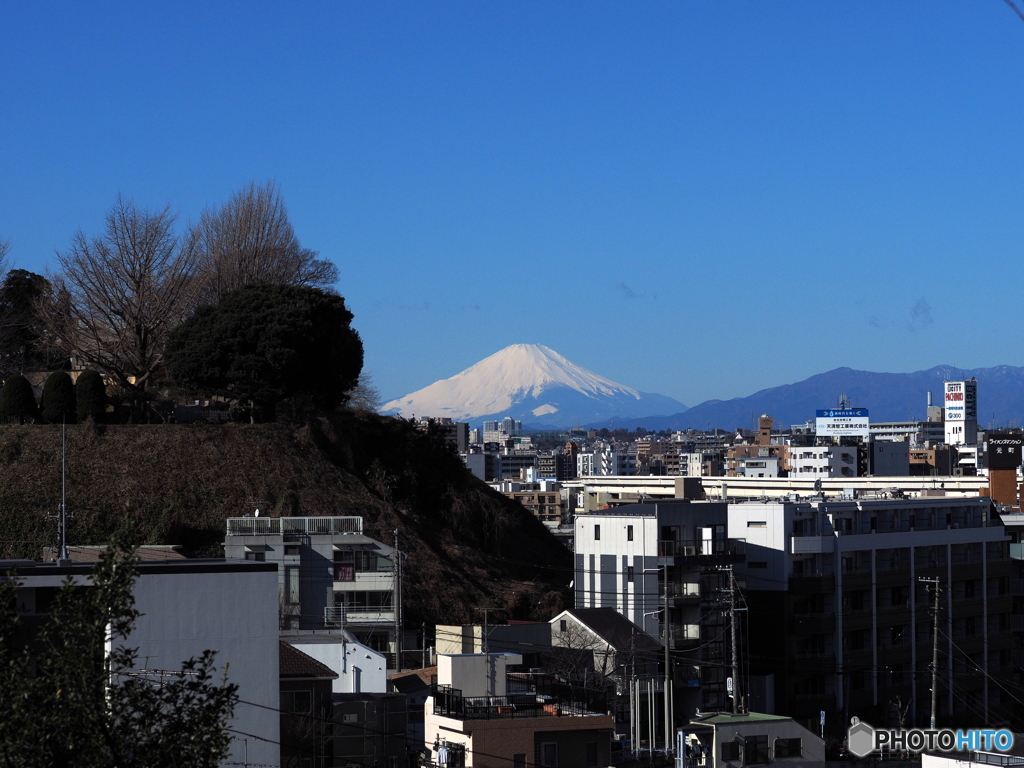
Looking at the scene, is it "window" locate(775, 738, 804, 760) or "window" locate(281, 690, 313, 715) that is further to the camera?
"window" locate(775, 738, 804, 760)

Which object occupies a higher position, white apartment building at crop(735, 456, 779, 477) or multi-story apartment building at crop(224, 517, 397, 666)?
white apartment building at crop(735, 456, 779, 477)

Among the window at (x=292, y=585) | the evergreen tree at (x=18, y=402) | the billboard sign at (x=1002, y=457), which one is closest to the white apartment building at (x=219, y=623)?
the window at (x=292, y=585)

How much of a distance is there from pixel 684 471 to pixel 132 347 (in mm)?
128468

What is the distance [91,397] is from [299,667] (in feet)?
92.8

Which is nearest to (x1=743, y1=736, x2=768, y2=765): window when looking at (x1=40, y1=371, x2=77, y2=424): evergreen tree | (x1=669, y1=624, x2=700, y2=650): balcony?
(x1=669, y1=624, x2=700, y2=650): balcony

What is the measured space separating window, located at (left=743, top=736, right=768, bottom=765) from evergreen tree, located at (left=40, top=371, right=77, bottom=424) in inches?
1277

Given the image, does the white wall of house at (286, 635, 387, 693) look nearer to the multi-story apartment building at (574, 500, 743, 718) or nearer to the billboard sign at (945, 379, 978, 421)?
the multi-story apartment building at (574, 500, 743, 718)

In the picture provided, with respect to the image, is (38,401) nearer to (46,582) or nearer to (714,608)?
(714,608)

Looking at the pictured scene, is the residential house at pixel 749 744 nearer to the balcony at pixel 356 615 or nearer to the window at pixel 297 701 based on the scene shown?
the window at pixel 297 701

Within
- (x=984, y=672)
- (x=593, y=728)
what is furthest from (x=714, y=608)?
(x=593, y=728)

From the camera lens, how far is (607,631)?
36.3m

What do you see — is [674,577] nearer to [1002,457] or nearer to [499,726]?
[499,726]

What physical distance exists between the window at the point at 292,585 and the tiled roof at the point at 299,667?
15.2m

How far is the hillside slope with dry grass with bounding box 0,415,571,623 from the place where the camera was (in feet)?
152
